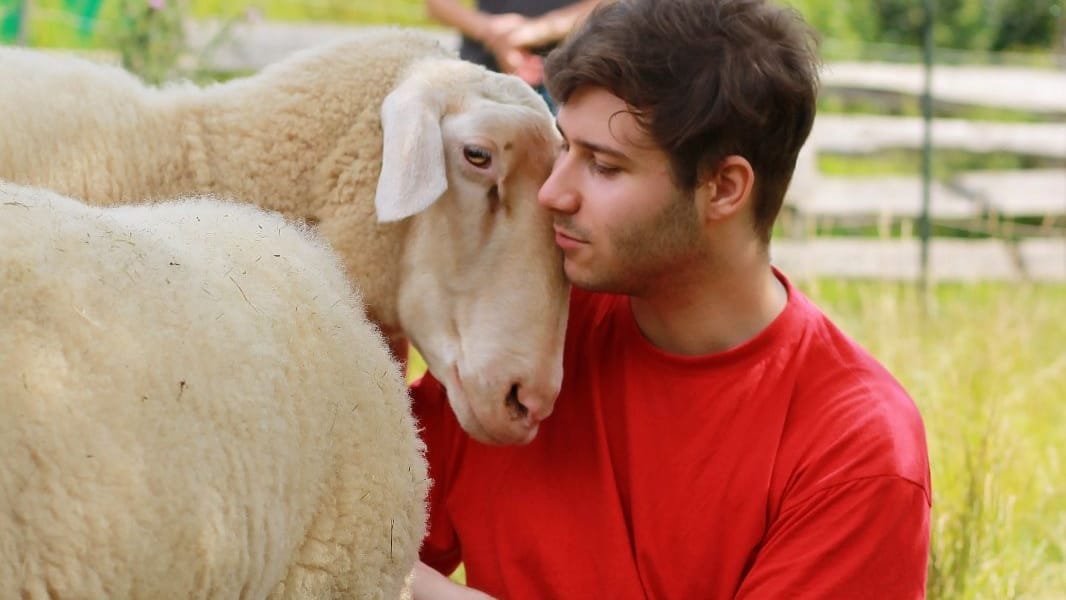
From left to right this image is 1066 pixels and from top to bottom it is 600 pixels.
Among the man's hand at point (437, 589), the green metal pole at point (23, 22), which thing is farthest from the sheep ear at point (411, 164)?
the green metal pole at point (23, 22)

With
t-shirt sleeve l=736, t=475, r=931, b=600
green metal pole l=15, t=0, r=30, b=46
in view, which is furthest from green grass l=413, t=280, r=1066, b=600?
green metal pole l=15, t=0, r=30, b=46

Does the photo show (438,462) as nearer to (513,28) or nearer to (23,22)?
(513,28)

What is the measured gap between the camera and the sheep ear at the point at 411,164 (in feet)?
8.45

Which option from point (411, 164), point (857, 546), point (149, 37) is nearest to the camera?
point (857, 546)

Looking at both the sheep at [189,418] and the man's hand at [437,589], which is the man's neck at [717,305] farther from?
the sheep at [189,418]

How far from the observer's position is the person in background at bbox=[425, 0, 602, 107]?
12.6 ft

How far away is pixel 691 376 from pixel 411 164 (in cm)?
69

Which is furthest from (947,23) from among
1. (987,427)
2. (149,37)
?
(987,427)

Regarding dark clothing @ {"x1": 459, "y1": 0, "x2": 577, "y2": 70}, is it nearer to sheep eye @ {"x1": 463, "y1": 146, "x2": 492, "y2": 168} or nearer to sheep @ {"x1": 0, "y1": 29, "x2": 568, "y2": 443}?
sheep @ {"x1": 0, "y1": 29, "x2": 568, "y2": 443}

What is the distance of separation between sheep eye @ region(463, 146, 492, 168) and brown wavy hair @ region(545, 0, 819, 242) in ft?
0.79

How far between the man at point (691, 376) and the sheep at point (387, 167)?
0.49 feet

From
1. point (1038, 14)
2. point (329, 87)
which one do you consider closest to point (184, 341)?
point (329, 87)

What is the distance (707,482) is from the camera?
2.32m

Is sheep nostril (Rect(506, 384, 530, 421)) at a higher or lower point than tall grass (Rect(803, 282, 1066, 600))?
higher
